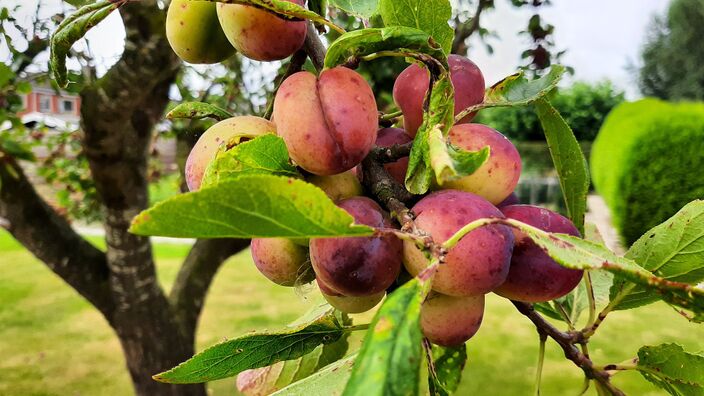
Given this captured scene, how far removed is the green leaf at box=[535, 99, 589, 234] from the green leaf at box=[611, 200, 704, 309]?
0.22 feet

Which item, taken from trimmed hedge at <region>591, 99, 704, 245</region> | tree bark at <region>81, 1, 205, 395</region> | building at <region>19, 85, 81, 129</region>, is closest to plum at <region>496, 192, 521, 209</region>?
tree bark at <region>81, 1, 205, 395</region>

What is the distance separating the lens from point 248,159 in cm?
38

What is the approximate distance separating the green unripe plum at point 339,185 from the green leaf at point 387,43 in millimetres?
88

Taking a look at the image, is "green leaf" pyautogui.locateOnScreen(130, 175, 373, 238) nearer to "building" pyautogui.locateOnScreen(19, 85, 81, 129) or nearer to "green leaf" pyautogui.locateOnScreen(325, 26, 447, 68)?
"green leaf" pyautogui.locateOnScreen(325, 26, 447, 68)

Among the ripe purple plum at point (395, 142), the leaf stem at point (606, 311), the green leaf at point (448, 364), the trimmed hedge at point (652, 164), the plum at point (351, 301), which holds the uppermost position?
the ripe purple plum at point (395, 142)

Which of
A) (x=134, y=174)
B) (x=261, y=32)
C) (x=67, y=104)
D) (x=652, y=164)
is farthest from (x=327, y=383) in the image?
(x=652, y=164)

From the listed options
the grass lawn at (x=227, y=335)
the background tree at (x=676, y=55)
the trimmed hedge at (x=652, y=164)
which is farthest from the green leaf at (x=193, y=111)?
the background tree at (x=676, y=55)

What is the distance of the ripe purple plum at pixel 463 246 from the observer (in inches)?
14.4

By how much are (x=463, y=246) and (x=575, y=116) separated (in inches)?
535

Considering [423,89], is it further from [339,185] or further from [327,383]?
[327,383]

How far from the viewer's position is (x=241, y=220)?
310 mm

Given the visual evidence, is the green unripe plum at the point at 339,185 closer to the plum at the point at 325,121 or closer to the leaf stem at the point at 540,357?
the plum at the point at 325,121

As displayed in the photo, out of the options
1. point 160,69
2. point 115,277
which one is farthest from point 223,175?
point 115,277

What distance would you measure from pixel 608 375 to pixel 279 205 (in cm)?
37
